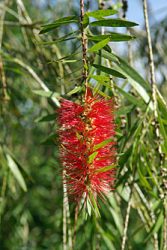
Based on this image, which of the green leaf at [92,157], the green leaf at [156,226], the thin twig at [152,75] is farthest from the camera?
the green leaf at [156,226]

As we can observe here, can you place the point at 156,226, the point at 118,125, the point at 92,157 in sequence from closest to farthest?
1. the point at 92,157
2. the point at 118,125
3. the point at 156,226

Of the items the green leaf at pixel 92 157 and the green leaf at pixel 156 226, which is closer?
the green leaf at pixel 92 157

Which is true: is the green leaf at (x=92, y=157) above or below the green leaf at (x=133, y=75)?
below

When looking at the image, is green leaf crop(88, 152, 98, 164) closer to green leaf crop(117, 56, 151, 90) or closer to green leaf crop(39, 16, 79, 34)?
green leaf crop(39, 16, 79, 34)

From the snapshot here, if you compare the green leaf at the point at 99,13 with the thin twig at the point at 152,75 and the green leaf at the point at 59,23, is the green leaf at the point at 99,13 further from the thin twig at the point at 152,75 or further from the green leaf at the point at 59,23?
the thin twig at the point at 152,75

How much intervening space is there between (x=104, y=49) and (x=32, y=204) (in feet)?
8.70


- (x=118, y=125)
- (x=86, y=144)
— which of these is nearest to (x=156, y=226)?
(x=118, y=125)

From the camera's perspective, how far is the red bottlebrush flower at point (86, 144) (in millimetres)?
675

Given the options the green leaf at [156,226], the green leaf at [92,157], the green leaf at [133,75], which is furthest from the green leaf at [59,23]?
the green leaf at [156,226]

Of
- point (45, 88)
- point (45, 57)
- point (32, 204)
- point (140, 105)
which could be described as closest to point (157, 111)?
point (140, 105)

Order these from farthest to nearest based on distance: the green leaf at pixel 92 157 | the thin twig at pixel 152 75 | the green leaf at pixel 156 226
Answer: the green leaf at pixel 156 226 < the thin twig at pixel 152 75 < the green leaf at pixel 92 157

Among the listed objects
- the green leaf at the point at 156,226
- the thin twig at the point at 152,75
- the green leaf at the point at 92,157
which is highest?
the thin twig at the point at 152,75

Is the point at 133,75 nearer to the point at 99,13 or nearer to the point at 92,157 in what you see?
the point at 99,13

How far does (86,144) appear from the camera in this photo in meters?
0.67
